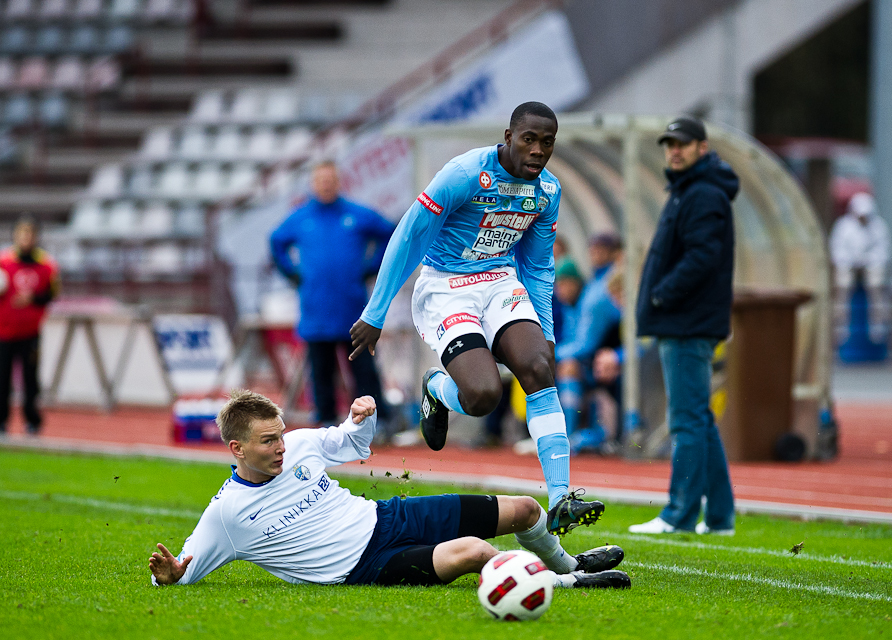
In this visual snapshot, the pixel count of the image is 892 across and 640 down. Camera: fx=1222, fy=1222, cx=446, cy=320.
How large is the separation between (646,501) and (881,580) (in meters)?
3.01

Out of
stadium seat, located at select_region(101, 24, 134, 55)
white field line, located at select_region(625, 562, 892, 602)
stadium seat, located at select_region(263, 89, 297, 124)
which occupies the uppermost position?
stadium seat, located at select_region(101, 24, 134, 55)

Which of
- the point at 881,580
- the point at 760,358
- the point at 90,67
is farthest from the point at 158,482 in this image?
the point at 90,67

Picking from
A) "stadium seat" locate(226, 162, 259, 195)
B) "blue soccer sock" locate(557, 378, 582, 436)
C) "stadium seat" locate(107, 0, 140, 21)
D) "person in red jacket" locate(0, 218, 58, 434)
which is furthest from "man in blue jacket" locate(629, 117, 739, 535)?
"stadium seat" locate(107, 0, 140, 21)

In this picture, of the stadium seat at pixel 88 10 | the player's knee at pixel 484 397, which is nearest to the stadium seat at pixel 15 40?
the stadium seat at pixel 88 10

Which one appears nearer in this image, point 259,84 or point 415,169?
point 415,169

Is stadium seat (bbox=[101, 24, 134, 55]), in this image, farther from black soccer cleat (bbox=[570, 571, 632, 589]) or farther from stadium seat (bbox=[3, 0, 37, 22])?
black soccer cleat (bbox=[570, 571, 632, 589])

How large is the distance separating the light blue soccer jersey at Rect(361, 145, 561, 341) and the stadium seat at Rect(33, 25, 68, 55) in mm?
28694

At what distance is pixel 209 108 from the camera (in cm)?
2878

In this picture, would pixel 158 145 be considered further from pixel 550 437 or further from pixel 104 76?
pixel 550 437

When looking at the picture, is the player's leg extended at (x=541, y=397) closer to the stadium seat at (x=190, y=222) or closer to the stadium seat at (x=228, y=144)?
the stadium seat at (x=190, y=222)

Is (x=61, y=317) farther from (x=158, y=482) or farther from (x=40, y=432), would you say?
(x=158, y=482)

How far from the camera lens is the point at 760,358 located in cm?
1071

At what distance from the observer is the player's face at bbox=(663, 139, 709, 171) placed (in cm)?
739

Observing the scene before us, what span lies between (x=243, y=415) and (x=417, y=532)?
94cm
